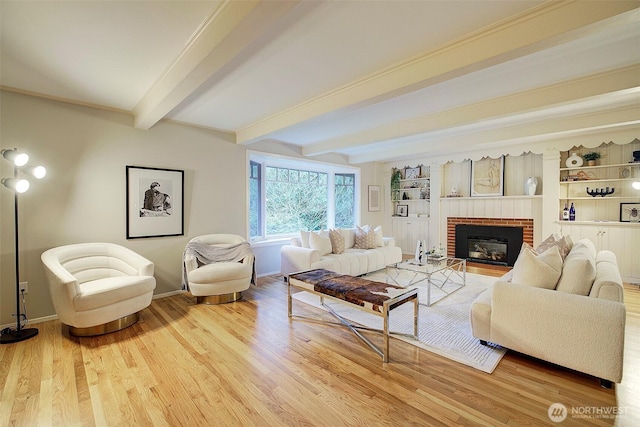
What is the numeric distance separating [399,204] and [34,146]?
6.97 metres

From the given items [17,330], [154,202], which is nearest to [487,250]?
[154,202]

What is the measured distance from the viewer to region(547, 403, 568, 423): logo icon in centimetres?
167

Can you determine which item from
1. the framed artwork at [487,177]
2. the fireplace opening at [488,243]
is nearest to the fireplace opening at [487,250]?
the fireplace opening at [488,243]

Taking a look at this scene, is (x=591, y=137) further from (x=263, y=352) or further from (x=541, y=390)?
(x=263, y=352)

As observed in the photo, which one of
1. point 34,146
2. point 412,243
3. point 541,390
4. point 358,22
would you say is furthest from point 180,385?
point 412,243

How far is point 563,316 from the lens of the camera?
206cm

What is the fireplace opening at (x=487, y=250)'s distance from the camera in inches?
226

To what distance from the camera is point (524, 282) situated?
92.7 inches

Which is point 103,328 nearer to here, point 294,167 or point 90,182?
point 90,182

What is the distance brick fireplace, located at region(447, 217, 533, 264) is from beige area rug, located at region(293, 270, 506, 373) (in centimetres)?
213

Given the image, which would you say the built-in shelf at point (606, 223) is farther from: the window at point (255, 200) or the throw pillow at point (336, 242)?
the window at point (255, 200)

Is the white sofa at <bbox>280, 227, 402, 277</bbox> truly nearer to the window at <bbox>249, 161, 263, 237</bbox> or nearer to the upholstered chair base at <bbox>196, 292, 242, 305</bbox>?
the window at <bbox>249, 161, 263, 237</bbox>

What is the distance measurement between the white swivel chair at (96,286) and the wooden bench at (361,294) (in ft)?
5.32

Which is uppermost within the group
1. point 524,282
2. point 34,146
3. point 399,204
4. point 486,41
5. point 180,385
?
point 486,41
